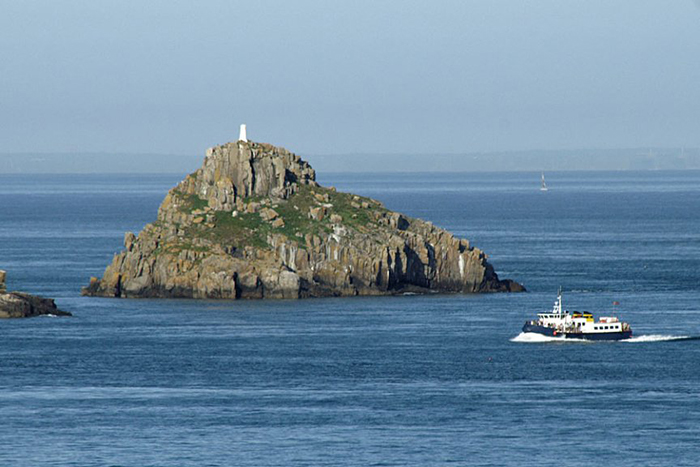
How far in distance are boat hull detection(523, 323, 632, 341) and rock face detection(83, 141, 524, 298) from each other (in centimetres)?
3559

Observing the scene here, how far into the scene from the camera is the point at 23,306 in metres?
166

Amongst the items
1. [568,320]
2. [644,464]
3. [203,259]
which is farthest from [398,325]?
[644,464]

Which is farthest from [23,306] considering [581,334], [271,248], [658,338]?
[658,338]

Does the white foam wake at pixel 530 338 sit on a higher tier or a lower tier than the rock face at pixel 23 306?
lower

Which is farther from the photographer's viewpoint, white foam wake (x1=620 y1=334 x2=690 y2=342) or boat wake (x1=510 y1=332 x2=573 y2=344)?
boat wake (x1=510 y1=332 x2=573 y2=344)

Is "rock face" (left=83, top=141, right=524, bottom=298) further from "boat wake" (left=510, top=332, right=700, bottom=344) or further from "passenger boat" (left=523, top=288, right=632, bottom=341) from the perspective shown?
"boat wake" (left=510, top=332, right=700, bottom=344)

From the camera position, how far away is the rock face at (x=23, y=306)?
165 m

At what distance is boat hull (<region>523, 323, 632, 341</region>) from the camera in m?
149

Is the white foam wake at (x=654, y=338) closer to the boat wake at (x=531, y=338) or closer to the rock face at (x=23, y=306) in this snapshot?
the boat wake at (x=531, y=338)

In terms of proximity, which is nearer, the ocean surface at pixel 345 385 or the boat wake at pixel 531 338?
the ocean surface at pixel 345 385

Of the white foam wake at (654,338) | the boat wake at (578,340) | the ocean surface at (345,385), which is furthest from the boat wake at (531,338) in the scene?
the white foam wake at (654,338)

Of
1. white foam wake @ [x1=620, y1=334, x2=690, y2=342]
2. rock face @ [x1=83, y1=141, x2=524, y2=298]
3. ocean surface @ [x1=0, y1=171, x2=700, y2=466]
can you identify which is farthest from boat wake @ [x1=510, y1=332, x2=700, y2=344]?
rock face @ [x1=83, y1=141, x2=524, y2=298]

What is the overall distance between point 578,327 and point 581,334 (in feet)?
2.60

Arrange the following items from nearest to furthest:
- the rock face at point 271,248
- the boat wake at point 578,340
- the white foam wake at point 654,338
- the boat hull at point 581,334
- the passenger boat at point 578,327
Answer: the white foam wake at point 654,338 < the boat wake at point 578,340 < the boat hull at point 581,334 < the passenger boat at point 578,327 < the rock face at point 271,248
